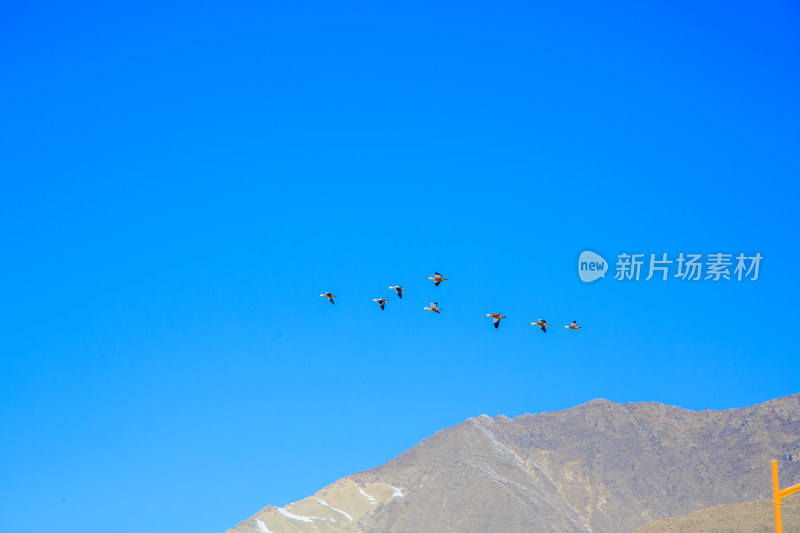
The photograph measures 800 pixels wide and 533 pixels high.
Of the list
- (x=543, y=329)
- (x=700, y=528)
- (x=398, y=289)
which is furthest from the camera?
(x=700, y=528)

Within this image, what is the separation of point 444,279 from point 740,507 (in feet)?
488

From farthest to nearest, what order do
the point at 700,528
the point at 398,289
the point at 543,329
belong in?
the point at 700,528
the point at 398,289
the point at 543,329

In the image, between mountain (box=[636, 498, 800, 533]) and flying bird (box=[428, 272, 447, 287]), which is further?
mountain (box=[636, 498, 800, 533])

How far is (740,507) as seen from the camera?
180 metres

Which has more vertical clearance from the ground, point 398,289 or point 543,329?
point 398,289

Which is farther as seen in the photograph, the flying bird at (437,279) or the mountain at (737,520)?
the mountain at (737,520)

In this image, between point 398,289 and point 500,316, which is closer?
point 500,316

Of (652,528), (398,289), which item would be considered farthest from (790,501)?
(398,289)

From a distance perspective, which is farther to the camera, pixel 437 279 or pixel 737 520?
pixel 737 520

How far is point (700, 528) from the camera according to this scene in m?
172

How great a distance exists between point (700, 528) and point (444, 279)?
139 meters

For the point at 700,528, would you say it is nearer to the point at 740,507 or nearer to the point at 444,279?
the point at 740,507

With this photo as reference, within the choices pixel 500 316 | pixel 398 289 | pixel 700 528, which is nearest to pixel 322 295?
pixel 398 289

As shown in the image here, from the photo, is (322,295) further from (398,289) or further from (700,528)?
(700,528)
